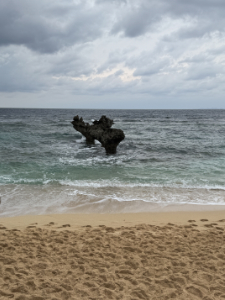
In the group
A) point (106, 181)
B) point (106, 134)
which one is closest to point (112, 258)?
point (106, 181)

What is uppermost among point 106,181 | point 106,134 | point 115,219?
point 106,134

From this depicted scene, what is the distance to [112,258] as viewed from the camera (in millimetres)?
5219

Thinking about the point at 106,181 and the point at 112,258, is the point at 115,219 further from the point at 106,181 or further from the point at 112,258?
the point at 106,181

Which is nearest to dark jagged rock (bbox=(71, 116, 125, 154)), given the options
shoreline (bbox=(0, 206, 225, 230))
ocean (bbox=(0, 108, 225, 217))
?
ocean (bbox=(0, 108, 225, 217))

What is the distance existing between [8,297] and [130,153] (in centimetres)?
1540

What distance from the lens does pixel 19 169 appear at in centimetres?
1352

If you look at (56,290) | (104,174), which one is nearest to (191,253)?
(56,290)

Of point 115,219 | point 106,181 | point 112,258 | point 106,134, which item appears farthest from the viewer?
point 106,134

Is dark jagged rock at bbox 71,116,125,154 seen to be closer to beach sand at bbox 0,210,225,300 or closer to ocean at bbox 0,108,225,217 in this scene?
ocean at bbox 0,108,225,217

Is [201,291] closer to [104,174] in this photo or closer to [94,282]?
[94,282]

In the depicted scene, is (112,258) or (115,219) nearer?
(112,258)

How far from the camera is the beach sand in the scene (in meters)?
4.22

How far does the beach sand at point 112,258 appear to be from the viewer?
166 inches

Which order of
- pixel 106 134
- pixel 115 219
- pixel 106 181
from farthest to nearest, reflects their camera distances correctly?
pixel 106 134, pixel 106 181, pixel 115 219
